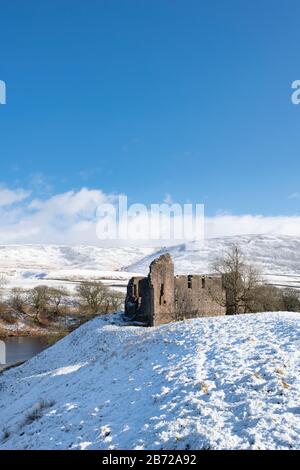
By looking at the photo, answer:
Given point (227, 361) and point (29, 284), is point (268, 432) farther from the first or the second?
point (29, 284)

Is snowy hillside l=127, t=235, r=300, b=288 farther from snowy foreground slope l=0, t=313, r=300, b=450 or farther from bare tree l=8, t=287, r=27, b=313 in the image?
snowy foreground slope l=0, t=313, r=300, b=450

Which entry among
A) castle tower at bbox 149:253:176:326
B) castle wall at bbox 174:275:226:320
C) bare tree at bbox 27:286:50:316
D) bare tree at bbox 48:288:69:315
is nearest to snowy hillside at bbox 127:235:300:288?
bare tree at bbox 48:288:69:315

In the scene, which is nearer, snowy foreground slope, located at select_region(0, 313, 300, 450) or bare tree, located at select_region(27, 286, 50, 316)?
snowy foreground slope, located at select_region(0, 313, 300, 450)

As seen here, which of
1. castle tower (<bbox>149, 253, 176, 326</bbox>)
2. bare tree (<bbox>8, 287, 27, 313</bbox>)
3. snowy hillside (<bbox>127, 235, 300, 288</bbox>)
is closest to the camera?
castle tower (<bbox>149, 253, 176, 326</bbox>)

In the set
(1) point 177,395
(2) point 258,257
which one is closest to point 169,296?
(1) point 177,395

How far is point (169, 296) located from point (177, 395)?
18.2 metres

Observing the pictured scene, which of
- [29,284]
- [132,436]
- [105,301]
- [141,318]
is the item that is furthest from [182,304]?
[29,284]

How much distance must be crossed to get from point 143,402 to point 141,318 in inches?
765

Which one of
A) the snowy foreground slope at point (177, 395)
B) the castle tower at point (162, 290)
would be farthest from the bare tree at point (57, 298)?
the snowy foreground slope at point (177, 395)

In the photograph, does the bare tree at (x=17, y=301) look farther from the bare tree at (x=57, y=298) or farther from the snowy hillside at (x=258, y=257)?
the snowy hillside at (x=258, y=257)

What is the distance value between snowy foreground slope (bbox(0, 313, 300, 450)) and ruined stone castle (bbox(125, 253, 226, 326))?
7042 millimetres

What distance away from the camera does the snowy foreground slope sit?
10.3 m

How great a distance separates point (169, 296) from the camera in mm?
30828

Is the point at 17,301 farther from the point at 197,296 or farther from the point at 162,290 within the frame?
the point at 162,290
